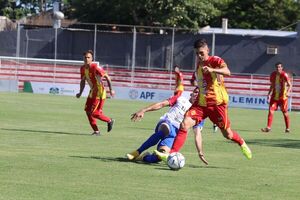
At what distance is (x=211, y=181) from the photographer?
10.8 meters

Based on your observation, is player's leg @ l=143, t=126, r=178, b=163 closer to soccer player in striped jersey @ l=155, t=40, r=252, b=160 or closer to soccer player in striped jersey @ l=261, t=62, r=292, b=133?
soccer player in striped jersey @ l=155, t=40, r=252, b=160

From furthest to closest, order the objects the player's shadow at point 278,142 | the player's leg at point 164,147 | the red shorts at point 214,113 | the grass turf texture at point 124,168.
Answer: the player's shadow at point 278,142
the player's leg at point 164,147
the red shorts at point 214,113
the grass turf texture at point 124,168

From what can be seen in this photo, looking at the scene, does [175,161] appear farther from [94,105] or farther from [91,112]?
[94,105]

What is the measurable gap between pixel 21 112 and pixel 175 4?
2991cm

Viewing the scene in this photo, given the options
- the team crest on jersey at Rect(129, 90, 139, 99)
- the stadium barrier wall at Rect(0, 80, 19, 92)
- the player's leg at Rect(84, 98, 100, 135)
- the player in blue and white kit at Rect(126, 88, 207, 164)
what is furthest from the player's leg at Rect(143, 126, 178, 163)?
the stadium barrier wall at Rect(0, 80, 19, 92)

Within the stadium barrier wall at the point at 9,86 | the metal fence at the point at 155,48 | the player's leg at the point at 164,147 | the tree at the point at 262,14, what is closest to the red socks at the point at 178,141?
the player's leg at the point at 164,147

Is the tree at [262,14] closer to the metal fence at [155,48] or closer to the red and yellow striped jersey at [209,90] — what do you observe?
the metal fence at [155,48]

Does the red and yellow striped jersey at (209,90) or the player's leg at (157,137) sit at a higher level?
the red and yellow striped jersey at (209,90)

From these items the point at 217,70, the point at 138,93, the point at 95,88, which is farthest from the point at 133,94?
the point at 217,70

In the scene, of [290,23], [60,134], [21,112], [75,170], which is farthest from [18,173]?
[290,23]

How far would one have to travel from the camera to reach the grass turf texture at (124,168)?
9492 mm

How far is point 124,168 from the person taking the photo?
38.7 feet

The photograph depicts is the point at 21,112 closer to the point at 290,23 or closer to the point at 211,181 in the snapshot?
the point at 211,181

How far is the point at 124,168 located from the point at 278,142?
7680mm
